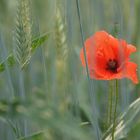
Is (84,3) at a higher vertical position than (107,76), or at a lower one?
higher

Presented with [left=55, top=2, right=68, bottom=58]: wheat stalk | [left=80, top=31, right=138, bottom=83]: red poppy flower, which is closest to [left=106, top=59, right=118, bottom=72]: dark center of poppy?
[left=80, top=31, right=138, bottom=83]: red poppy flower

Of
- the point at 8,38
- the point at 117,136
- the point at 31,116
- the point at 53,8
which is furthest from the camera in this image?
the point at 8,38

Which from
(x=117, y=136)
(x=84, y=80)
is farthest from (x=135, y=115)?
(x=84, y=80)

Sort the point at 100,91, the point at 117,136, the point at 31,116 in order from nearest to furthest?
the point at 31,116 < the point at 117,136 < the point at 100,91

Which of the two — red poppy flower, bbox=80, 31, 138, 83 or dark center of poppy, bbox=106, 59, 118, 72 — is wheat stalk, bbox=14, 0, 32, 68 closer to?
red poppy flower, bbox=80, 31, 138, 83

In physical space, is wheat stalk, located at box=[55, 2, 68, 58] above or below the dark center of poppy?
above

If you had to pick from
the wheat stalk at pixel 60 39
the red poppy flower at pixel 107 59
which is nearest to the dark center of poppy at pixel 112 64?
the red poppy flower at pixel 107 59

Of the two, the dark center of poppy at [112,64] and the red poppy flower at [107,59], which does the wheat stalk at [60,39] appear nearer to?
the red poppy flower at [107,59]

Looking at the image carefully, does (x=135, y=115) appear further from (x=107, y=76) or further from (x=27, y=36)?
(x=27, y=36)

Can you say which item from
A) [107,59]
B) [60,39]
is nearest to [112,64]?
[107,59]

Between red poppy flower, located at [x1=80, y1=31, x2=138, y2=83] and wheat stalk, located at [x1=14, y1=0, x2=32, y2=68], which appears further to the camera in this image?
red poppy flower, located at [x1=80, y1=31, x2=138, y2=83]

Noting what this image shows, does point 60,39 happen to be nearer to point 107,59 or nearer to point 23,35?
point 23,35
